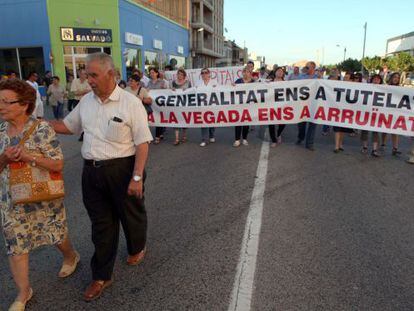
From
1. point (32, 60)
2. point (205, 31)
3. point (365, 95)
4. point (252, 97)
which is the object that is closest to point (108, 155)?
point (252, 97)

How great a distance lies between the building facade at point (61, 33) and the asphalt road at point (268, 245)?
18.5 metres

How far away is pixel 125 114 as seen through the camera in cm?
293

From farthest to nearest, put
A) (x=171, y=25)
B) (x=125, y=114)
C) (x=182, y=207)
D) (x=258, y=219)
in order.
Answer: (x=171, y=25) → (x=182, y=207) → (x=258, y=219) → (x=125, y=114)

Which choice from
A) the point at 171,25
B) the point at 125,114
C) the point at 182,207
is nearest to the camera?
the point at 125,114

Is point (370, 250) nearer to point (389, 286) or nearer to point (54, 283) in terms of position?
point (389, 286)

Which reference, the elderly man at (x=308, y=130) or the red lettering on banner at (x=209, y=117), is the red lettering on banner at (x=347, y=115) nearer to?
the elderly man at (x=308, y=130)

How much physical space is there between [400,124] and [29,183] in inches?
292

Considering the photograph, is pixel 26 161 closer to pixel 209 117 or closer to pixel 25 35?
pixel 209 117

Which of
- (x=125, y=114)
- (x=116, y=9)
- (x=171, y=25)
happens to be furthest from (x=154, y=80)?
(x=171, y=25)

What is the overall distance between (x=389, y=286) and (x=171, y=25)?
1428 inches

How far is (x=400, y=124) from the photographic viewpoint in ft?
25.5

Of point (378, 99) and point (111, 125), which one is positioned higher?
point (111, 125)

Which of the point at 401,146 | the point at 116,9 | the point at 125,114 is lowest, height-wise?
the point at 401,146

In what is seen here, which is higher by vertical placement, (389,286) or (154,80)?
(154,80)
